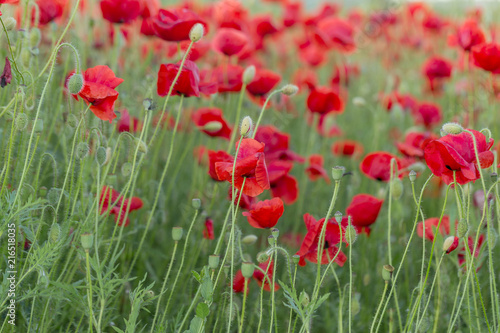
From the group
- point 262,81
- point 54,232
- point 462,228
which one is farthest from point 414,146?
point 54,232

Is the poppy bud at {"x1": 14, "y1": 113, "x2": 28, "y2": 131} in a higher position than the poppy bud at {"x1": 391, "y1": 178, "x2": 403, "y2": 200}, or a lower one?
higher

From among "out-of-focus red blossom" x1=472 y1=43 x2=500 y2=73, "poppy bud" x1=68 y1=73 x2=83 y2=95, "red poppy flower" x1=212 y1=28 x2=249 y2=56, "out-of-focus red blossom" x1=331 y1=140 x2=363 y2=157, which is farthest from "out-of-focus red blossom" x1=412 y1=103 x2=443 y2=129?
"poppy bud" x1=68 y1=73 x2=83 y2=95

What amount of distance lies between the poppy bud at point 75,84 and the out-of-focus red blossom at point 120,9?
0.73m

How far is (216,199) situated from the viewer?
75.2 inches

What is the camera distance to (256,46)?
2.87 m

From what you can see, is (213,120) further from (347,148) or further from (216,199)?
(347,148)

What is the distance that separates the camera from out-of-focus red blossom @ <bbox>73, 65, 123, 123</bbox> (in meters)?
1.18

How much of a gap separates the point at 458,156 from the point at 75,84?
813 mm

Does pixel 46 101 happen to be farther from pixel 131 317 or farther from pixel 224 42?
pixel 131 317

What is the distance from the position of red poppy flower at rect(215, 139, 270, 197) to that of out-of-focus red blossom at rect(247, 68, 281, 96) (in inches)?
30.8

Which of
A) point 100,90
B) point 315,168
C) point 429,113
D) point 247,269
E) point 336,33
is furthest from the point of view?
point 336,33

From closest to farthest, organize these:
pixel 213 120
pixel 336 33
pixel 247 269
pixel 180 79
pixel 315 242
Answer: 1. pixel 247 269
2. pixel 315 242
3. pixel 180 79
4. pixel 213 120
5. pixel 336 33

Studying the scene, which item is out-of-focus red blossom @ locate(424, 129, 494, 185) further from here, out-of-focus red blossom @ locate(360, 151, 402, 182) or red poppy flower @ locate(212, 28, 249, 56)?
red poppy flower @ locate(212, 28, 249, 56)

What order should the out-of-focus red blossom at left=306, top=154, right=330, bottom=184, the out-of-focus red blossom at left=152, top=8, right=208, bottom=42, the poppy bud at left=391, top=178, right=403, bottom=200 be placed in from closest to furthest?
the poppy bud at left=391, top=178, right=403, bottom=200 → the out-of-focus red blossom at left=152, top=8, right=208, bottom=42 → the out-of-focus red blossom at left=306, top=154, right=330, bottom=184
